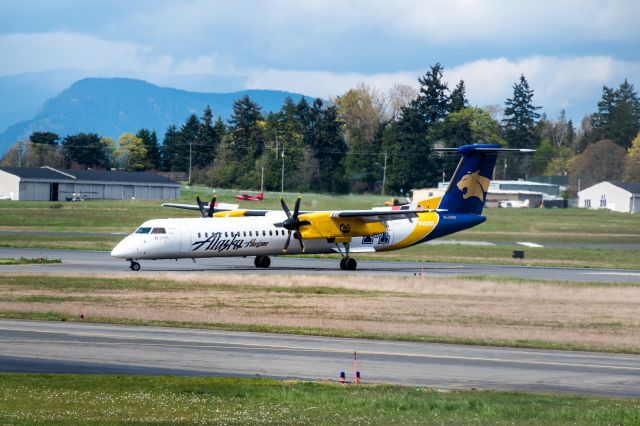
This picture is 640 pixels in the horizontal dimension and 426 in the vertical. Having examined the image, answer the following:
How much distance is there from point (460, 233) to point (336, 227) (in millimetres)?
36647

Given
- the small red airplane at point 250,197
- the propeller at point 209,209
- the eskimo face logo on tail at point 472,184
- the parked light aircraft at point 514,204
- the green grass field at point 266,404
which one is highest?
the eskimo face logo on tail at point 472,184

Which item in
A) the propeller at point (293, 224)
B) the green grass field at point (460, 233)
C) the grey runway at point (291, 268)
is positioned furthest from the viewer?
the green grass field at point (460, 233)

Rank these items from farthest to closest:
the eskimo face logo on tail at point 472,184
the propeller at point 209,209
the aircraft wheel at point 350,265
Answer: the propeller at point 209,209 < the eskimo face logo on tail at point 472,184 < the aircraft wheel at point 350,265

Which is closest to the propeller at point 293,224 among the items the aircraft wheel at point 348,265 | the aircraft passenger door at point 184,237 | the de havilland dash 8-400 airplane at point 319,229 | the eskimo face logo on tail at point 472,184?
the de havilland dash 8-400 airplane at point 319,229

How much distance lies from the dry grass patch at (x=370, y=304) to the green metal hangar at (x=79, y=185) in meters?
83.7

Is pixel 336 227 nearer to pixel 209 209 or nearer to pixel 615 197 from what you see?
pixel 209 209

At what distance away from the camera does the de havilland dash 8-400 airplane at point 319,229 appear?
47.9 meters

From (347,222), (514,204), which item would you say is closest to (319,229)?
(347,222)

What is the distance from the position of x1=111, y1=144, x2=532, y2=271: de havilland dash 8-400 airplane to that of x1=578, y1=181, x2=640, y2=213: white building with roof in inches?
2992

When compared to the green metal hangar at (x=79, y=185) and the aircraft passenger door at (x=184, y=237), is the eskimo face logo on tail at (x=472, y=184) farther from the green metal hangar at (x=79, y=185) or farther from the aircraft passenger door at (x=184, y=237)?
the green metal hangar at (x=79, y=185)

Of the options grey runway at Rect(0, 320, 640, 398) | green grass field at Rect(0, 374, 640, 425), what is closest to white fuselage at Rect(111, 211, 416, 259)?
grey runway at Rect(0, 320, 640, 398)

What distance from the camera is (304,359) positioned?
23281 millimetres

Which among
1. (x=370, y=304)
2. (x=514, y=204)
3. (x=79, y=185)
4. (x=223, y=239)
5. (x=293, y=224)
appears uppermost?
(x=79, y=185)

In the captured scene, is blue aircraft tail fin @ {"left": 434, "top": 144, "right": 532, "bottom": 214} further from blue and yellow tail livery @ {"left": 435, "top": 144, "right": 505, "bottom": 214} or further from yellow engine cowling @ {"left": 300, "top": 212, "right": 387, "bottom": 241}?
yellow engine cowling @ {"left": 300, "top": 212, "right": 387, "bottom": 241}
